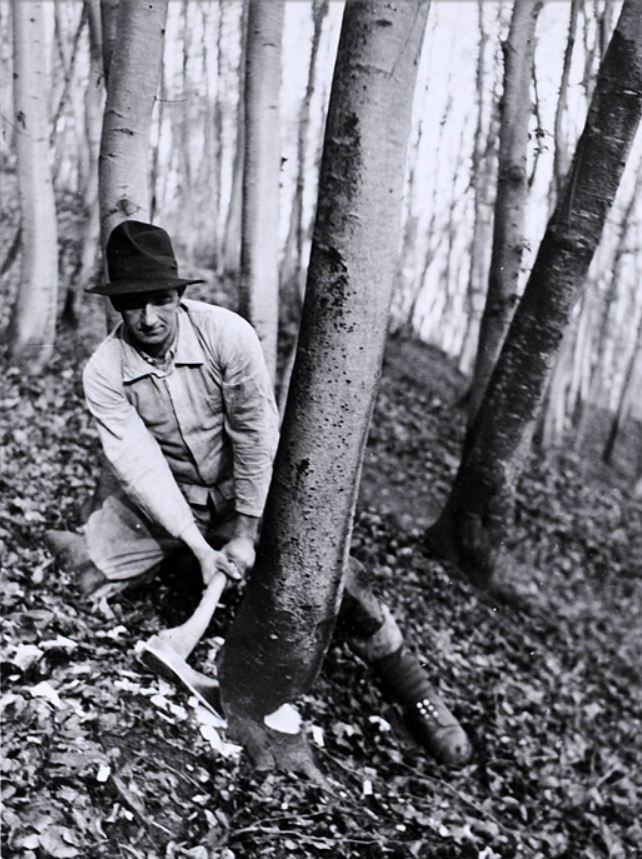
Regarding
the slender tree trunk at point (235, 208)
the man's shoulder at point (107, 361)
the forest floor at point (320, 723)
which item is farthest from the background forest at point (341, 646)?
the slender tree trunk at point (235, 208)

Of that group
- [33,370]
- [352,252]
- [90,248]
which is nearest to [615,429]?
[90,248]

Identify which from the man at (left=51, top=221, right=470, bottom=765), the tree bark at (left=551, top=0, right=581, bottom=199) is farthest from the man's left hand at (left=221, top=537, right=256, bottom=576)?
the tree bark at (left=551, top=0, right=581, bottom=199)

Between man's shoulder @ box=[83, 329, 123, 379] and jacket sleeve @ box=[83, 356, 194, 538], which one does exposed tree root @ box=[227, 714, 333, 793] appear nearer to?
jacket sleeve @ box=[83, 356, 194, 538]

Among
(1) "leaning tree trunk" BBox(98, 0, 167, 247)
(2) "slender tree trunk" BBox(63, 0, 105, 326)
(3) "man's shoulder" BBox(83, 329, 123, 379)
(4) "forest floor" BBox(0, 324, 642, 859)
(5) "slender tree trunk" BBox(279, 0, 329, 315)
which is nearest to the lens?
(4) "forest floor" BBox(0, 324, 642, 859)

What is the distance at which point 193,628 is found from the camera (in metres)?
3.77

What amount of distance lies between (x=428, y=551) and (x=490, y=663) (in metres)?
1.29

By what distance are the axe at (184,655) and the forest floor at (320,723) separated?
Answer: 0.29 feet

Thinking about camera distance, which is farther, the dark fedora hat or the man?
the man

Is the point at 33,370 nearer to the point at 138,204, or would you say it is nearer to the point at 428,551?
the point at 138,204

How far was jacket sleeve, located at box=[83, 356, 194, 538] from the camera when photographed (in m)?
3.91

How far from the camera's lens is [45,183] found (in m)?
8.55

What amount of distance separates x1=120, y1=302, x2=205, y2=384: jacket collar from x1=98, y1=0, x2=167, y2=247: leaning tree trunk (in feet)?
4.85

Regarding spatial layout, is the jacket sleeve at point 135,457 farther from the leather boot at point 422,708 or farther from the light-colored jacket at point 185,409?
the leather boot at point 422,708

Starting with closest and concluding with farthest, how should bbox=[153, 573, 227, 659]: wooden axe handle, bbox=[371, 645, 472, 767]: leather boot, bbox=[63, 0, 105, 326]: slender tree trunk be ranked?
bbox=[153, 573, 227, 659]: wooden axe handle, bbox=[371, 645, 472, 767]: leather boot, bbox=[63, 0, 105, 326]: slender tree trunk
